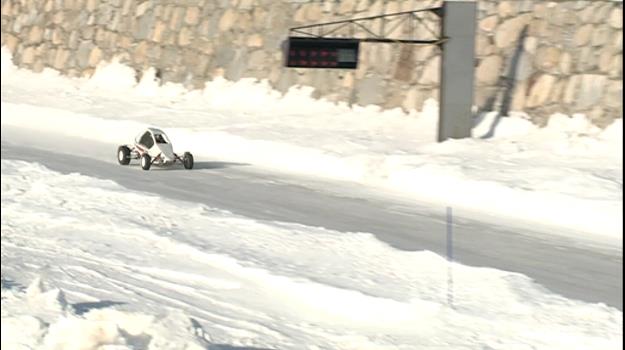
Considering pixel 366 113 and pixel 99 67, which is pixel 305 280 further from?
pixel 99 67

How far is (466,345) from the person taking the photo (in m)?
7.46

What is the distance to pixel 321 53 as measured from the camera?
1591 centimetres

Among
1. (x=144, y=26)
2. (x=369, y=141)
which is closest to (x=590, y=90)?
(x=369, y=141)

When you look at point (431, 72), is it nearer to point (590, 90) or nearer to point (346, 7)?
point (346, 7)

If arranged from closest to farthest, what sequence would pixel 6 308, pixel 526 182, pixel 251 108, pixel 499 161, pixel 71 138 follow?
pixel 6 308, pixel 526 182, pixel 499 161, pixel 71 138, pixel 251 108

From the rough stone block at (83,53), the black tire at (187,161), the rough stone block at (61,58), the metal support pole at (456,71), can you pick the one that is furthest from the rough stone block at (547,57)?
the rough stone block at (61,58)

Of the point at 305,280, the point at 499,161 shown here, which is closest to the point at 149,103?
the point at 499,161

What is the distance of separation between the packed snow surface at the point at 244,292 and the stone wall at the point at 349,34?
7.21m

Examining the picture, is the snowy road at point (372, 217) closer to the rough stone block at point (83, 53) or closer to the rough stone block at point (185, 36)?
the rough stone block at point (185, 36)

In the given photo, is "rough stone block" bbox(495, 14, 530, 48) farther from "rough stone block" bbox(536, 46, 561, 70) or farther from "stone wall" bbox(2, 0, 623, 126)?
"rough stone block" bbox(536, 46, 561, 70)

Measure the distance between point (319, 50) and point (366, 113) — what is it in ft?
11.3

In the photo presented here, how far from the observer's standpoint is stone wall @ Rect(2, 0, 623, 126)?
55.1 feet

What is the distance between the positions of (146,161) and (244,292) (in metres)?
6.24

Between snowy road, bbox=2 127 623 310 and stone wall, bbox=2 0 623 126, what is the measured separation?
4.28 metres
